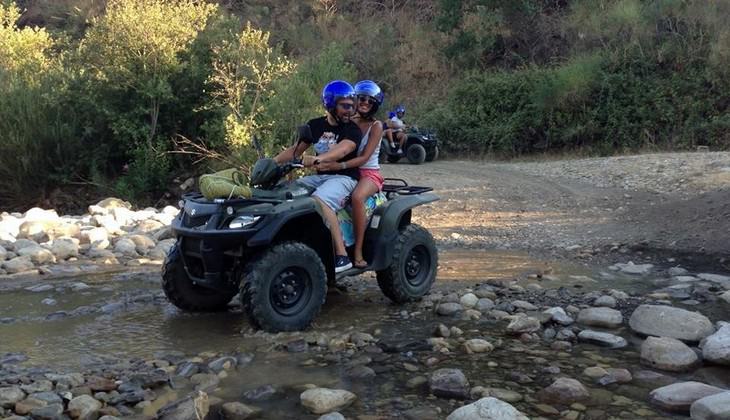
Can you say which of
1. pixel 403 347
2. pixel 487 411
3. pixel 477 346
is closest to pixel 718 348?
pixel 477 346

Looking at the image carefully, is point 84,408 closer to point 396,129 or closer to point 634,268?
point 634,268

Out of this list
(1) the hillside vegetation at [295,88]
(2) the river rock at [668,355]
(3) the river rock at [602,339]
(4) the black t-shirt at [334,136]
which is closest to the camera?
(2) the river rock at [668,355]

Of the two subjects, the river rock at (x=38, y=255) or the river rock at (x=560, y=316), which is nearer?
the river rock at (x=560, y=316)

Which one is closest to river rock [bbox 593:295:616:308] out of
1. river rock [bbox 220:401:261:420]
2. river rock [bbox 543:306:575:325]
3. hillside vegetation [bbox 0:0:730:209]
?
river rock [bbox 543:306:575:325]

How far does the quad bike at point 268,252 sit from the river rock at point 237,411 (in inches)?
48.3

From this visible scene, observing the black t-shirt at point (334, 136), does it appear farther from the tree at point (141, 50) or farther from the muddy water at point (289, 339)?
the tree at point (141, 50)

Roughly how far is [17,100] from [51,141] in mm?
1332

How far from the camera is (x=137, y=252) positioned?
9.94m

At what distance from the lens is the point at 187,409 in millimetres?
4215

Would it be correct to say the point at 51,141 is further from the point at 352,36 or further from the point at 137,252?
the point at 352,36

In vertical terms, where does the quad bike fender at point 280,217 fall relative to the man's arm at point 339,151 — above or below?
below

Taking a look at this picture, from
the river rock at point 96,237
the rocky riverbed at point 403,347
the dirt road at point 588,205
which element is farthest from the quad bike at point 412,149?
the rocky riverbed at point 403,347

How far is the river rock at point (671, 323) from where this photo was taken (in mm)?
5645

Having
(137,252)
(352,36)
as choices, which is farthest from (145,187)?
(352,36)
